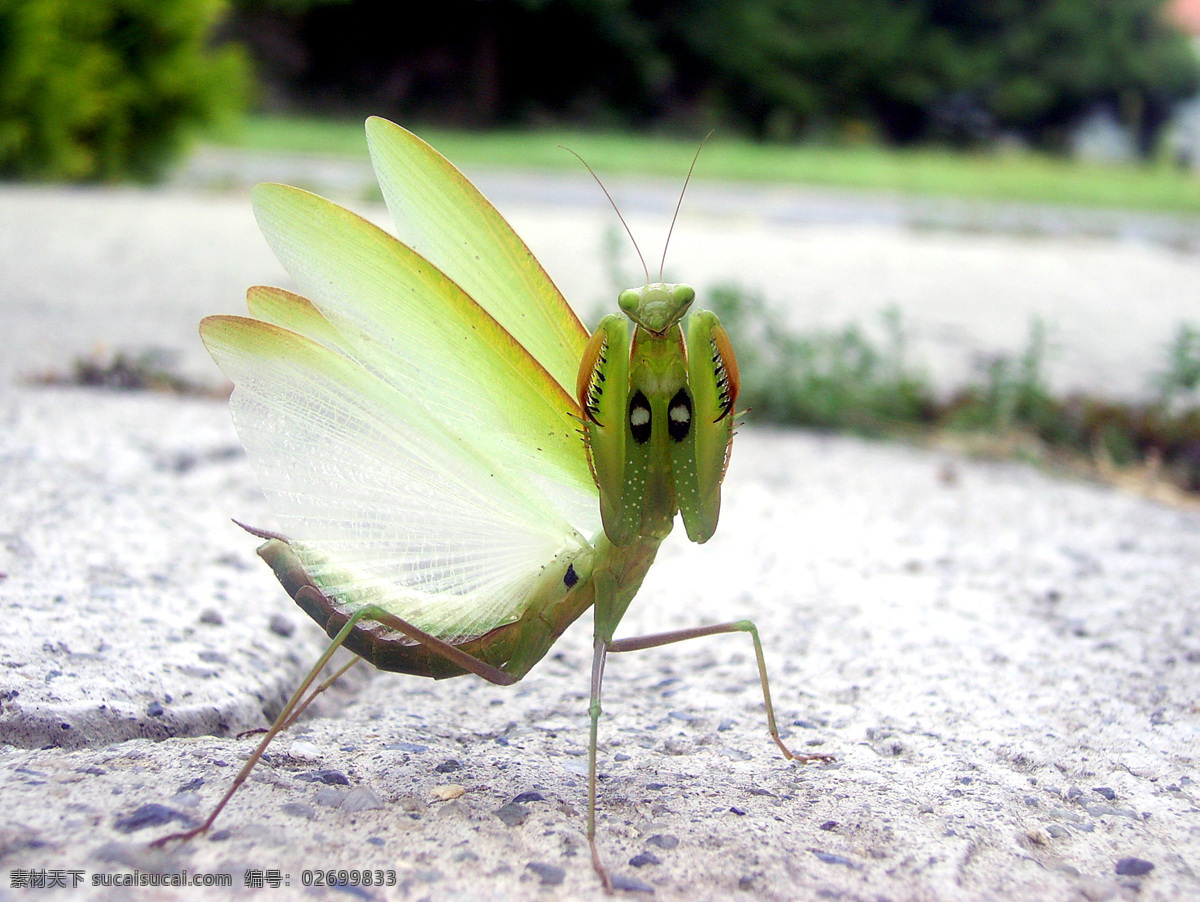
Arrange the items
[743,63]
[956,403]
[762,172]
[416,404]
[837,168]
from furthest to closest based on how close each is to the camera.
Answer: [743,63]
[837,168]
[762,172]
[956,403]
[416,404]

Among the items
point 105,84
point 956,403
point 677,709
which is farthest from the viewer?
point 105,84

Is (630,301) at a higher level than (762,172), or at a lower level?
higher

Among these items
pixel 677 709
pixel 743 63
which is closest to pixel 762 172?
pixel 677 709

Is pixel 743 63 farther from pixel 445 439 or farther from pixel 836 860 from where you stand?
pixel 836 860

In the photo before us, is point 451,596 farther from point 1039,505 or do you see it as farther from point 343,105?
point 343,105

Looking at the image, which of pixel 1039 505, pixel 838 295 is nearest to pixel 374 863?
pixel 1039 505

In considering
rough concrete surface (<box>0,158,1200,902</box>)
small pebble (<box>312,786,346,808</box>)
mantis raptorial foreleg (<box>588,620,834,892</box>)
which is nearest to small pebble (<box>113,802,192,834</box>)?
rough concrete surface (<box>0,158,1200,902</box>)

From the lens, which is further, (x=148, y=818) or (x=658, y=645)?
(x=658, y=645)
